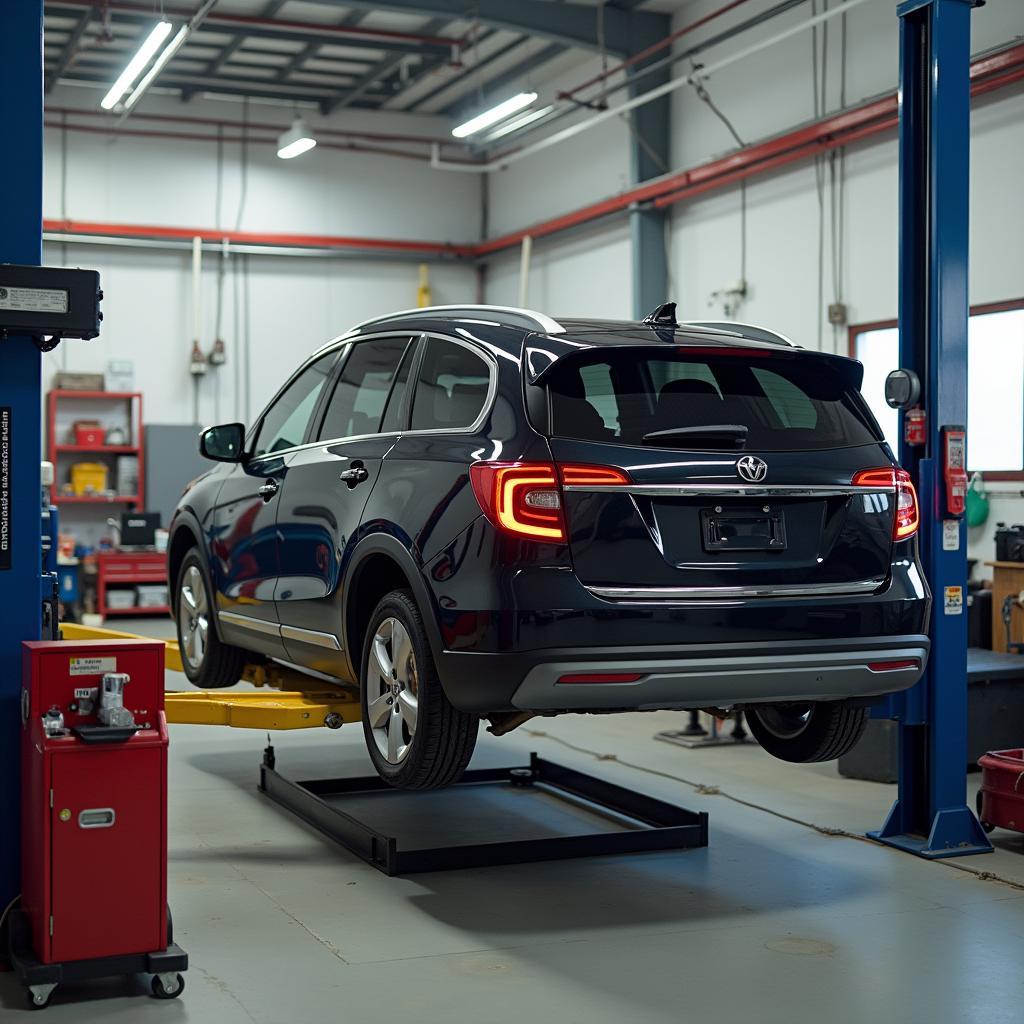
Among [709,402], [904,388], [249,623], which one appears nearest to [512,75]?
[249,623]

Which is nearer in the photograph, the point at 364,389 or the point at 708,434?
the point at 708,434

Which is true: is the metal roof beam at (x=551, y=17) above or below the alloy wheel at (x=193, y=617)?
above

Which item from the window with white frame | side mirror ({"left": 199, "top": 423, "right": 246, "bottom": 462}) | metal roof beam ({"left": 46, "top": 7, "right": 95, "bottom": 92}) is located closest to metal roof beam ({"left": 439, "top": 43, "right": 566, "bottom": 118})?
metal roof beam ({"left": 46, "top": 7, "right": 95, "bottom": 92})

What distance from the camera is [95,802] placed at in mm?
3338

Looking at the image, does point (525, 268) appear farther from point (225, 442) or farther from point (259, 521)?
point (259, 521)

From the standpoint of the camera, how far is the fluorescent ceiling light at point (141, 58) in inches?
428

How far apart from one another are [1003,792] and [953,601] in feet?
2.36

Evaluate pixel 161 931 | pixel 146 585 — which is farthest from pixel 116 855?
pixel 146 585

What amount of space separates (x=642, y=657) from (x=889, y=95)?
7.61 metres

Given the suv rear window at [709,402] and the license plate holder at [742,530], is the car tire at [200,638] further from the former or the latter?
the license plate holder at [742,530]

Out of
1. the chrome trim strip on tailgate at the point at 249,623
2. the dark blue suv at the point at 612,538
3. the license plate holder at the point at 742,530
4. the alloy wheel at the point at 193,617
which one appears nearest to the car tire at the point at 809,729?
the dark blue suv at the point at 612,538

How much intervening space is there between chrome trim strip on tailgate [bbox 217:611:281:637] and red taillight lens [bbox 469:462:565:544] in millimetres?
1827

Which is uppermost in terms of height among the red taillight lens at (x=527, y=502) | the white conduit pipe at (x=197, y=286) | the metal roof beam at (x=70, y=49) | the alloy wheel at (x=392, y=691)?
the metal roof beam at (x=70, y=49)

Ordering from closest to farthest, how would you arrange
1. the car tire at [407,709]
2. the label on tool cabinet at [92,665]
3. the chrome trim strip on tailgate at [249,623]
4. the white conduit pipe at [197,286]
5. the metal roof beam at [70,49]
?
the label on tool cabinet at [92,665] → the car tire at [407,709] → the chrome trim strip on tailgate at [249,623] → the metal roof beam at [70,49] → the white conduit pipe at [197,286]
